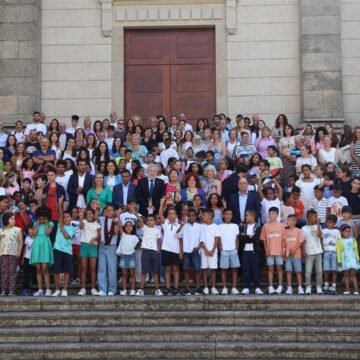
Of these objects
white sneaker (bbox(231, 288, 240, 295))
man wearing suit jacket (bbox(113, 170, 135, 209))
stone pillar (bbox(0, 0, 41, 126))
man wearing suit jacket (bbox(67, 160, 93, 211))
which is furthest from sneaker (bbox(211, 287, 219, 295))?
stone pillar (bbox(0, 0, 41, 126))

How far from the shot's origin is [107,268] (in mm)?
15836

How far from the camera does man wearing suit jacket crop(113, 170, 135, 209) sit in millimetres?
16980

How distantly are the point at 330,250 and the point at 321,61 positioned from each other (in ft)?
26.8

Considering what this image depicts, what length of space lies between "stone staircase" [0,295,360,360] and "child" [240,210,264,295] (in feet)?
2.18

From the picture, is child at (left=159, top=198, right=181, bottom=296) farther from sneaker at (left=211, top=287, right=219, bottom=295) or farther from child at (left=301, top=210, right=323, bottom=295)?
child at (left=301, top=210, right=323, bottom=295)

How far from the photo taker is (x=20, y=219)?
53.9 ft

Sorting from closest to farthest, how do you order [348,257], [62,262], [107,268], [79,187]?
1. [348,257]
2. [62,262]
3. [107,268]
4. [79,187]

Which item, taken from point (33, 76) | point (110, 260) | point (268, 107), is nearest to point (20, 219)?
point (110, 260)

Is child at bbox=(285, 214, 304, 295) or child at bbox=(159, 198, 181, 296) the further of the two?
child at bbox=(159, 198, 181, 296)

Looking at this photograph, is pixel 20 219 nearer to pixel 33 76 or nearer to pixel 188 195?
pixel 188 195

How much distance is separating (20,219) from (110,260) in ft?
6.57

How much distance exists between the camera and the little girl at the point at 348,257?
1536 cm

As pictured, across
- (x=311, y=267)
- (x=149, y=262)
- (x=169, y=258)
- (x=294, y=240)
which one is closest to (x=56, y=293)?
(x=149, y=262)

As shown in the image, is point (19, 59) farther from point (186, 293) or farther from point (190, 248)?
point (186, 293)
